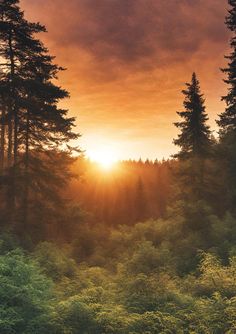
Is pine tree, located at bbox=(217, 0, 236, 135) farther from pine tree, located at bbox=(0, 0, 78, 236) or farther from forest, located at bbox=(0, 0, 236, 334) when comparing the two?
pine tree, located at bbox=(0, 0, 78, 236)

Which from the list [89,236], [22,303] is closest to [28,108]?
[89,236]

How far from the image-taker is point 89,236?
2834 centimetres

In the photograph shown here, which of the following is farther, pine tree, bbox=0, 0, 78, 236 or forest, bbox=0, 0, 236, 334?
pine tree, bbox=0, 0, 78, 236

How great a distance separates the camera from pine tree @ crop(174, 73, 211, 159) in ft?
103

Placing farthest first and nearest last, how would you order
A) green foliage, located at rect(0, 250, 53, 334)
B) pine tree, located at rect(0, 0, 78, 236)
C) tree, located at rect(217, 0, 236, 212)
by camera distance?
tree, located at rect(217, 0, 236, 212), pine tree, located at rect(0, 0, 78, 236), green foliage, located at rect(0, 250, 53, 334)

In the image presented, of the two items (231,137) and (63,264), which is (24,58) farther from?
(231,137)

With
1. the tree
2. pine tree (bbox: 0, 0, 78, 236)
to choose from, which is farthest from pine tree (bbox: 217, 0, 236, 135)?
pine tree (bbox: 0, 0, 78, 236)

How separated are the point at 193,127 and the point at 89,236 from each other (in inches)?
517

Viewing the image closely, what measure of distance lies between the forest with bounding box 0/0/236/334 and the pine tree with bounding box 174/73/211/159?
3.5 inches

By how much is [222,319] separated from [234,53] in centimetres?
2538

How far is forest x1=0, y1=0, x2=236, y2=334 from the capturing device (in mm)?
10914

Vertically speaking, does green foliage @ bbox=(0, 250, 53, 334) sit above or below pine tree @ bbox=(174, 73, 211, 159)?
below

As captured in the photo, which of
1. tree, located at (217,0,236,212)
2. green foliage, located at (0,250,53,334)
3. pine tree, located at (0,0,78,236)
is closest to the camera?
green foliage, located at (0,250,53,334)

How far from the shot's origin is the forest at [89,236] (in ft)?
35.8
